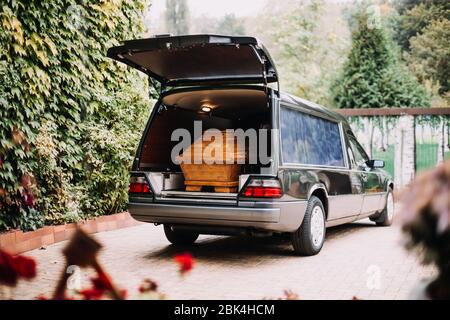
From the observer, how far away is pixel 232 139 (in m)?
6.57

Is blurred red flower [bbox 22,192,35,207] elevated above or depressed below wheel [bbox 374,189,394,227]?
above

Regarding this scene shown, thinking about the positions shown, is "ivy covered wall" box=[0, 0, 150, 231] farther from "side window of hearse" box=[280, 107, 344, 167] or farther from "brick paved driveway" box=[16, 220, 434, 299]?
"side window of hearse" box=[280, 107, 344, 167]

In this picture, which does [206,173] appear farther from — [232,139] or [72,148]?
[72,148]

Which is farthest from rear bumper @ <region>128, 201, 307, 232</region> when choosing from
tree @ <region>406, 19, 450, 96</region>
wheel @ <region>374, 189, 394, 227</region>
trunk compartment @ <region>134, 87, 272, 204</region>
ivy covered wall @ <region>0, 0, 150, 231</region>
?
tree @ <region>406, 19, 450, 96</region>

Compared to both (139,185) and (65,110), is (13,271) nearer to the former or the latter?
(139,185)

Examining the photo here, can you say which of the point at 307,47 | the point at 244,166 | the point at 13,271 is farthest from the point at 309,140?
the point at 307,47

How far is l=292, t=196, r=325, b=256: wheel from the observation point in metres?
6.07

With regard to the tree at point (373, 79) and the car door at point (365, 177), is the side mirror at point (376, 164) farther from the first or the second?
the tree at point (373, 79)

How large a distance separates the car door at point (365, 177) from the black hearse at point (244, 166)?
11cm

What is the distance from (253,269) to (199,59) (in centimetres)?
262

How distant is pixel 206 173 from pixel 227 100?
110 centimetres

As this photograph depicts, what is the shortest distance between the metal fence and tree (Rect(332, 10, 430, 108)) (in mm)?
3339

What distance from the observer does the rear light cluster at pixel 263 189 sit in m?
5.44
